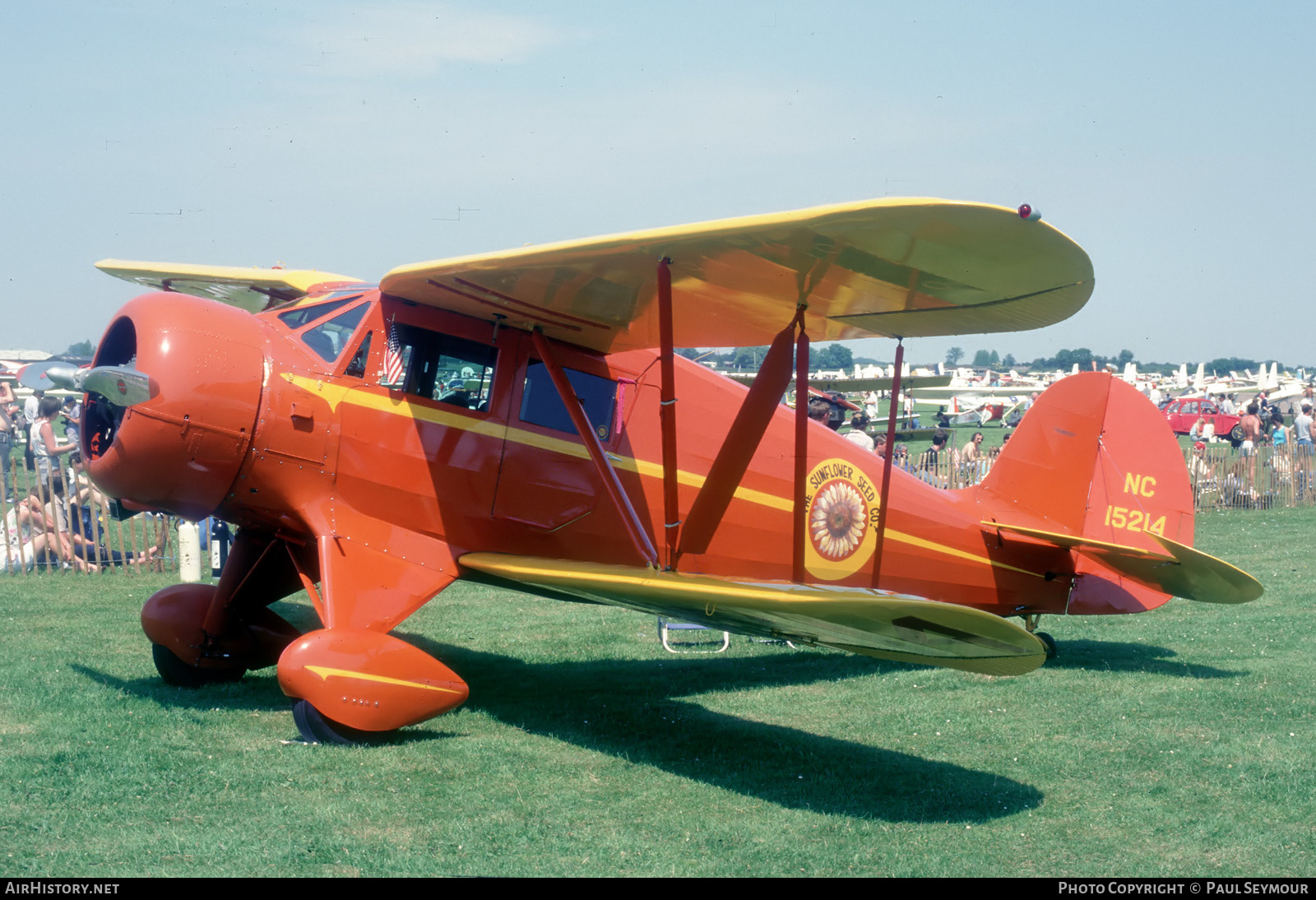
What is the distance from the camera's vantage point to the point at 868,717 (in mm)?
7203

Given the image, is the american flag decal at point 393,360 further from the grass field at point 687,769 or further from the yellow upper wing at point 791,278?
the grass field at point 687,769

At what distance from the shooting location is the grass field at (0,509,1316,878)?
459 centimetres

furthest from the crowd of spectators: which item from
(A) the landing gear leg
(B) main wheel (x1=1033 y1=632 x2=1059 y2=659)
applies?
(B) main wheel (x1=1033 y1=632 x2=1059 y2=659)

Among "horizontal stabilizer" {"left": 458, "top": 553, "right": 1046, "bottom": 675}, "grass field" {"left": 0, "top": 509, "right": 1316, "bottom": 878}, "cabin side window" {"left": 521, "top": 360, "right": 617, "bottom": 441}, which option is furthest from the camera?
"cabin side window" {"left": 521, "top": 360, "right": 617, "bottom": 441}

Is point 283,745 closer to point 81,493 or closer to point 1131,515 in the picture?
point 1131,515

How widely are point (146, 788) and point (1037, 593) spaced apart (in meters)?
6.72

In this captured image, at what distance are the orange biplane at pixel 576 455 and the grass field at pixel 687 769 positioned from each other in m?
0.65

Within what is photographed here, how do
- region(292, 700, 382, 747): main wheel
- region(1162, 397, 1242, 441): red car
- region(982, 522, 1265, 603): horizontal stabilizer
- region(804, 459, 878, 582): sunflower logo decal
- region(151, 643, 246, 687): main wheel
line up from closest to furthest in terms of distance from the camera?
region(292, 700, 382, 747): main wheel, region(982, 522, 1265, 603): horizontal stabilizer, region(151, 643, 246, 687): main wheel, region(804, 459, 878, 582): sunflower logo decal, region(1162, 397, 1242, 441): red car

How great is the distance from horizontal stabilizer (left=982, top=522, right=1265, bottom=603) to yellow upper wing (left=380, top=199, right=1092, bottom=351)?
230 cm

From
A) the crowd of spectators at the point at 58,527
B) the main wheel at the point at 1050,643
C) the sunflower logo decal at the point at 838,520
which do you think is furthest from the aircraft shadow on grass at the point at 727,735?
the crowd of spectators at the point at 58,527

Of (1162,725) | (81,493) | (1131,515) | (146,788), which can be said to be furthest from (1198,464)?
(146,788)

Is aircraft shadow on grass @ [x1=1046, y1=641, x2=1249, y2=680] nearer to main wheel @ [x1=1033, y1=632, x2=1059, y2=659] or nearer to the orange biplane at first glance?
main wheel @ [x1=1033, y1=632, x2=1059, y2=659]

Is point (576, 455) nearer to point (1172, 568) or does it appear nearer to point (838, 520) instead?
point (838, 520)

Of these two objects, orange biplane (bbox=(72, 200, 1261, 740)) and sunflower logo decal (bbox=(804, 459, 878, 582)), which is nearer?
orange biplane (bbox=(72, 200, 1261, 740))
